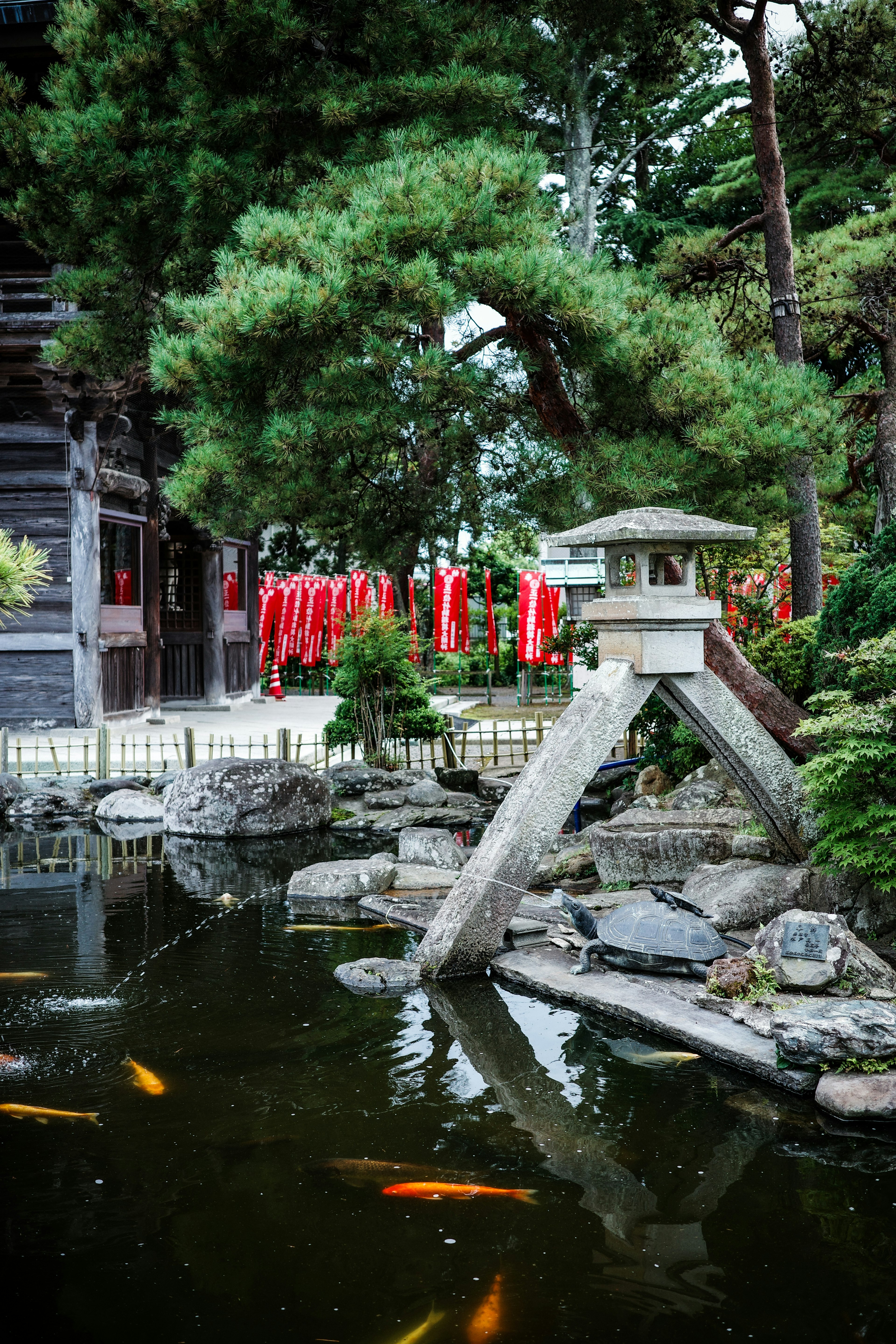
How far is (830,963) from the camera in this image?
5.46 m

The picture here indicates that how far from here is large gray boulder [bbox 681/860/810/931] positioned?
682 cm

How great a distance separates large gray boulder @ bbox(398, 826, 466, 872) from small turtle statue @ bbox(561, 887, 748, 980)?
9.77 feet

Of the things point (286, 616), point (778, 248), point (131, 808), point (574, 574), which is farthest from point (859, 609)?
point (574, 574)

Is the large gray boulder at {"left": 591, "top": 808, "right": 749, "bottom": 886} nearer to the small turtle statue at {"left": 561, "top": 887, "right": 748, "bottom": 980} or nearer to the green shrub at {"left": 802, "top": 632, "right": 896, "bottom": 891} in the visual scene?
the small turtle statue at {"left": 561, "top": 887, "right": 748, "bottom": 980}

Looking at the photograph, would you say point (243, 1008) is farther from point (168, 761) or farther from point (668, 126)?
point (668, 126)

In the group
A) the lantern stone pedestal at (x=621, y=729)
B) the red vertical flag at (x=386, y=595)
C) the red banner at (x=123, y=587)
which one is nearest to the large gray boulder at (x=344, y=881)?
the lantern stone pedestal at (x=621, y=729)

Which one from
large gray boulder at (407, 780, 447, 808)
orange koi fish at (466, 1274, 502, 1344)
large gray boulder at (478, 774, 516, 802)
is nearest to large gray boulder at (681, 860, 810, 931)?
orange koi fish at (466, 1274, 502, 1344)

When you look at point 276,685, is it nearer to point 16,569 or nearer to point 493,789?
point 493,789

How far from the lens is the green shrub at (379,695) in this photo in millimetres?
13320

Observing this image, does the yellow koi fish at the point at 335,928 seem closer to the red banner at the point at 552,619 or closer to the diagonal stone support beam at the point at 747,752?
the diagonal stone support beam at the point at 747,752

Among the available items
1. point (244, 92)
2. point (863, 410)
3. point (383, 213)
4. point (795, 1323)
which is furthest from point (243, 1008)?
point (863, 410)

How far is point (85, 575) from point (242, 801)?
4.86 meters

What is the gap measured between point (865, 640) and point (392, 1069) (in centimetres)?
378

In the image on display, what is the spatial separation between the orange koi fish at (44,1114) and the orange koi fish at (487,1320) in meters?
2.12
